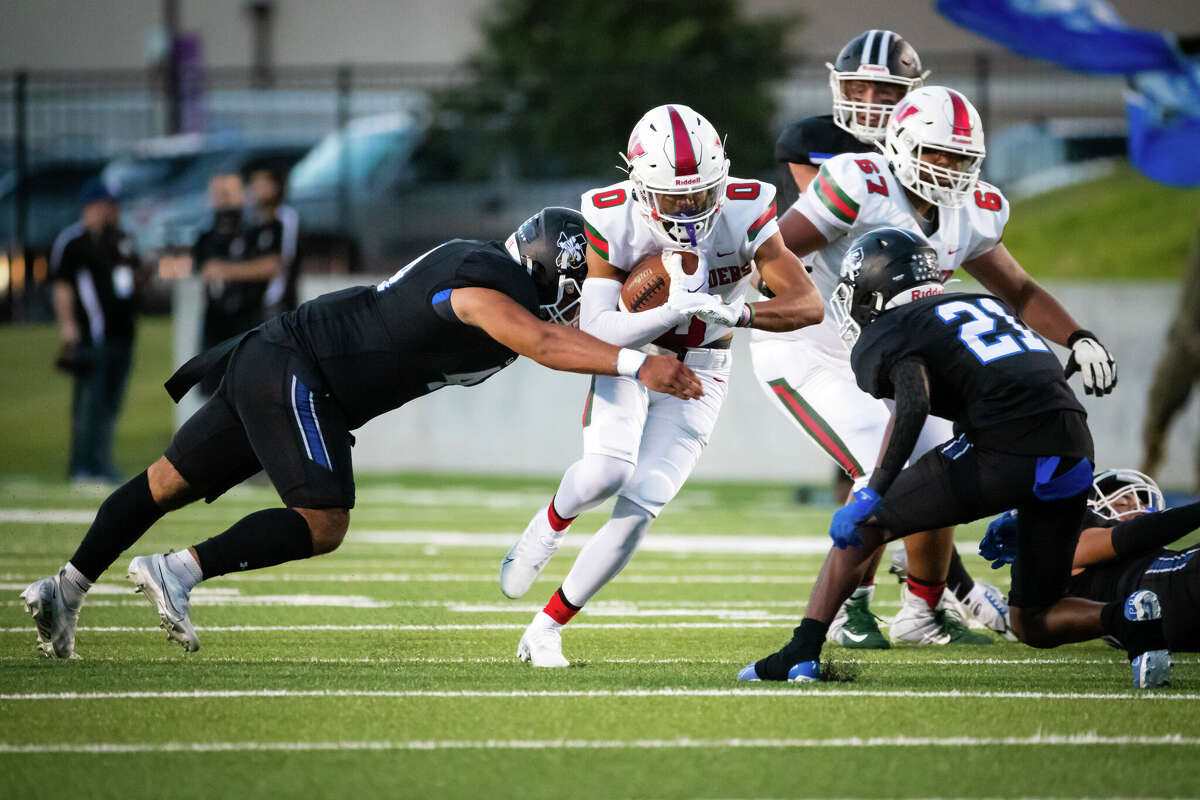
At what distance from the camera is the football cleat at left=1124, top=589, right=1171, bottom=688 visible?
171 inches

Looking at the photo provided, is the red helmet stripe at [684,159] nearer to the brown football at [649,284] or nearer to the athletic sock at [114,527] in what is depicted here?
the brown football at [649,284]

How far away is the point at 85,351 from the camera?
11750mm

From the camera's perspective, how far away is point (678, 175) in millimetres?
4574

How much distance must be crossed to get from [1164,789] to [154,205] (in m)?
14.1

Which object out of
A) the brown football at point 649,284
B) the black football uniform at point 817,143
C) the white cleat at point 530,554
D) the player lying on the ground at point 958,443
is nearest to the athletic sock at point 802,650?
the player lying on the ground at point 958,443

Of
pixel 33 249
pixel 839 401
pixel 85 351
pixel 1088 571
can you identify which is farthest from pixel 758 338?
pixel 33 249

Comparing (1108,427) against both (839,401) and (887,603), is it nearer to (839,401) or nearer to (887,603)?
(887,603)

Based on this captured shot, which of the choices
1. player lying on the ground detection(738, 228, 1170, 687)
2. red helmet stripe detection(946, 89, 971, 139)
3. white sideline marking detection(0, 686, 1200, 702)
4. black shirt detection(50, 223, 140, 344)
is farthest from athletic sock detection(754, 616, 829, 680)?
black shirt detection(50, 223, 140, 344)

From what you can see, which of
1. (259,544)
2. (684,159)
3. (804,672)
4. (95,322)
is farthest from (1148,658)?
(95,322)

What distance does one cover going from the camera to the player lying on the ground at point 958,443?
4.28m

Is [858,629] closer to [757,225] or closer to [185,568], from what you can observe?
[757,225]

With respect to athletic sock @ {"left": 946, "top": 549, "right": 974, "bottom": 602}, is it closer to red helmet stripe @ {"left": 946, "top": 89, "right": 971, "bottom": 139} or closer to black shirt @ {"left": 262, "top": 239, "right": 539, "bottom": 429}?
red helmet stripe @ {"left": 946, "top": 89, "right": 971, "bottom": 139}

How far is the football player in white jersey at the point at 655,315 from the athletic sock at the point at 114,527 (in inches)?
42.0

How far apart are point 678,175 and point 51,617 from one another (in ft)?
6.98
